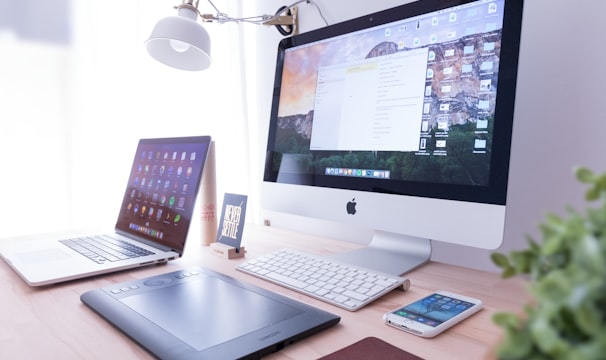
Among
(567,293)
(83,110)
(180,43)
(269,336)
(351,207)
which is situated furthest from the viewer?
(83,110)

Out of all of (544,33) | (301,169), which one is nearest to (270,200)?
(301,169)

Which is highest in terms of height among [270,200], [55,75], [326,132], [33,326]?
[55,75]

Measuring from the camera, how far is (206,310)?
572 mm

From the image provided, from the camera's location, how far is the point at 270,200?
1.02m

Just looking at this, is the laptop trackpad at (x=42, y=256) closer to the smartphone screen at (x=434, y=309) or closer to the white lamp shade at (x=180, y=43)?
the white lamp shade at (x=180, y=43)

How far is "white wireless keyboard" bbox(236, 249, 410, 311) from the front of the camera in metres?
0.63

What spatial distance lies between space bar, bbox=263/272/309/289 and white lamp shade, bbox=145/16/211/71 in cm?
59

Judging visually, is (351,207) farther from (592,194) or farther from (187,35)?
(592,194)

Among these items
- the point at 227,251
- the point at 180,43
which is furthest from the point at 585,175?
the point at 180,43

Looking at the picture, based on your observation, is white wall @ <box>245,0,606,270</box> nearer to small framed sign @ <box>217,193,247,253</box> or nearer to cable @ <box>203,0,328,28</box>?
small framed sign @ <box>217,193,247,253</box>

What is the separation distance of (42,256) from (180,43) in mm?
612

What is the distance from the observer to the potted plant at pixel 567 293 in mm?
128

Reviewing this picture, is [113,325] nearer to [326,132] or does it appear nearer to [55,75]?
[326,132]

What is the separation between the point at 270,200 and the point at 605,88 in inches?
28.3
